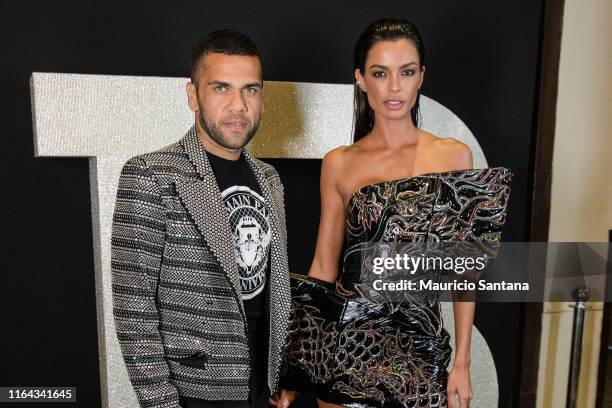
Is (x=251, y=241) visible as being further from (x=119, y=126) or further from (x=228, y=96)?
(x=119, y=126)

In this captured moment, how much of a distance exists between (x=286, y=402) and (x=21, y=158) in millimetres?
1217

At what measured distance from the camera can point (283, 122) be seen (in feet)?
6.54

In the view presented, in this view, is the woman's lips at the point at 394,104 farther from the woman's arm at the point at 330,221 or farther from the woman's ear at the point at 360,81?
the woman's arm at the point at 330,221

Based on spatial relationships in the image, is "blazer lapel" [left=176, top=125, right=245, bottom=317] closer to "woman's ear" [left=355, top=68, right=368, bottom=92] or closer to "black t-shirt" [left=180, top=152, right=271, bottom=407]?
"black t-shirt" [left=180, top=152, right=271, bottom=407]

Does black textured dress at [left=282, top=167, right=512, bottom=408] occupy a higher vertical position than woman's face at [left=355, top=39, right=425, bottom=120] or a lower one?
lower

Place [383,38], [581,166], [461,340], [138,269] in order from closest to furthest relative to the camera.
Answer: [138,269] < [383,38] < [461,340] < [581,166]

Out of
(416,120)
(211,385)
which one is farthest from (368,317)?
(416,120)

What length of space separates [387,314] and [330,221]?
0.30m

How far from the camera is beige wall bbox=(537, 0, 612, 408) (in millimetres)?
2494

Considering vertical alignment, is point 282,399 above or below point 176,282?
below

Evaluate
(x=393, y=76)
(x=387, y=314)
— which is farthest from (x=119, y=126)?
(x=387, y=314)

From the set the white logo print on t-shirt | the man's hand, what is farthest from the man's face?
the man's hand

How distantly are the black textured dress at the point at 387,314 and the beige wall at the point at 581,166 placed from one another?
1.24 m

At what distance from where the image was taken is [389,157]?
159cm
